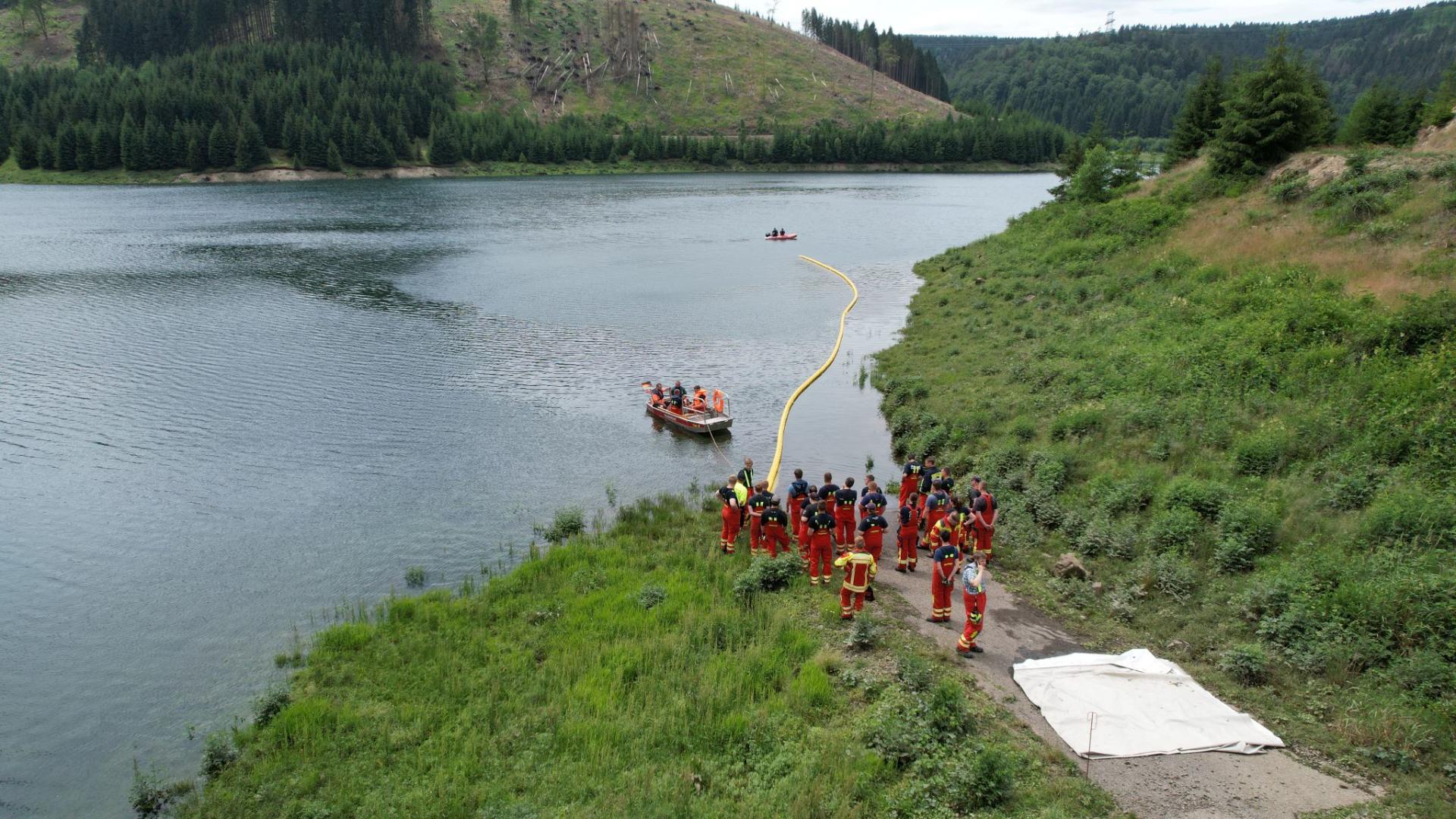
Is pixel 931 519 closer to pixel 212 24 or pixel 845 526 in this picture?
pixel 845 526

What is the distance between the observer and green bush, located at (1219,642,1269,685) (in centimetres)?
1327

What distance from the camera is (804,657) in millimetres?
14867

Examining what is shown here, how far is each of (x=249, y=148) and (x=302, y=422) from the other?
123 meters

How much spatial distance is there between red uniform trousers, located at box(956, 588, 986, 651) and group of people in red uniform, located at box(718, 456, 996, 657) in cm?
81

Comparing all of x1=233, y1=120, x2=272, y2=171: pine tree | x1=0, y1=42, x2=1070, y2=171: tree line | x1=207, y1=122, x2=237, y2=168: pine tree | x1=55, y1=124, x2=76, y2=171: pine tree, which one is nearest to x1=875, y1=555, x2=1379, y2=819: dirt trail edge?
x1=233, y1=120, x2=272, y2=171: pine tree

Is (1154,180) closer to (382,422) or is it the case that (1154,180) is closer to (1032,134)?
(382,422)

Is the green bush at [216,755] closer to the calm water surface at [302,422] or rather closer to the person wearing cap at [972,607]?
the calm water surface at [302,422]

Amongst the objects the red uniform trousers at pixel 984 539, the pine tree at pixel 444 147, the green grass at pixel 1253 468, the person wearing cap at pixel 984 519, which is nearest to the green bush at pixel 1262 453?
the green grass at pixel 1253 468

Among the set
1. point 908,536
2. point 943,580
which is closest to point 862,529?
point 908,536

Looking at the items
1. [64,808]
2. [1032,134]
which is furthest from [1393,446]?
[1032,134]

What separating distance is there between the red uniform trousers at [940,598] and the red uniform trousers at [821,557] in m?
2.68

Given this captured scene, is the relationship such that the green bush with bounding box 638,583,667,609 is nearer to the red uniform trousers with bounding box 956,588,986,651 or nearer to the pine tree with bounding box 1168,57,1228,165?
the red uniform trousers with bounding box 956,588,986,651

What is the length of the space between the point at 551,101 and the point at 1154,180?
157359 millimetres

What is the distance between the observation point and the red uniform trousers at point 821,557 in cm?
1797
